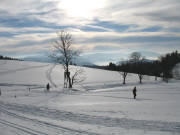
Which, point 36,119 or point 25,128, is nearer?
point 25,128

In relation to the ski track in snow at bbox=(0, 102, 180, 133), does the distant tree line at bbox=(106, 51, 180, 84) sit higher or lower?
higher

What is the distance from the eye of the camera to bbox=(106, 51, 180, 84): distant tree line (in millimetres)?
71500

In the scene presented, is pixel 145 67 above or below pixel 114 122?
above

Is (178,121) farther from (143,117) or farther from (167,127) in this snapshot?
(143,117)

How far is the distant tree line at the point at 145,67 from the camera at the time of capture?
71500mm

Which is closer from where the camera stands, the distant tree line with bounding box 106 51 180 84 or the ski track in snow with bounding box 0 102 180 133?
the ski track in snow with bounding box 0 102 180 133

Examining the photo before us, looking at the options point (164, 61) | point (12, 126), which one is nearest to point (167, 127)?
point (12, 126)

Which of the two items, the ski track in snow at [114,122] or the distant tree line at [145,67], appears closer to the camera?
the ski track in snow at [114,122]

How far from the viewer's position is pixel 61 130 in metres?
9.82

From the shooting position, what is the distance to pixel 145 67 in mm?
90500

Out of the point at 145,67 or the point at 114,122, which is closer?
the point at 114,122

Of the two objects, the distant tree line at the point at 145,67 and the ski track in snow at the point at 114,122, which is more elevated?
the distant tree line at the point at 145,67

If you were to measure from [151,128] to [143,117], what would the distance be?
7.23 ft

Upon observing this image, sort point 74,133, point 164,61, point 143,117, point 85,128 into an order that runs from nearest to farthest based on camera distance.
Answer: point 74,133
point 85,128
point 143,117
point 164,61
